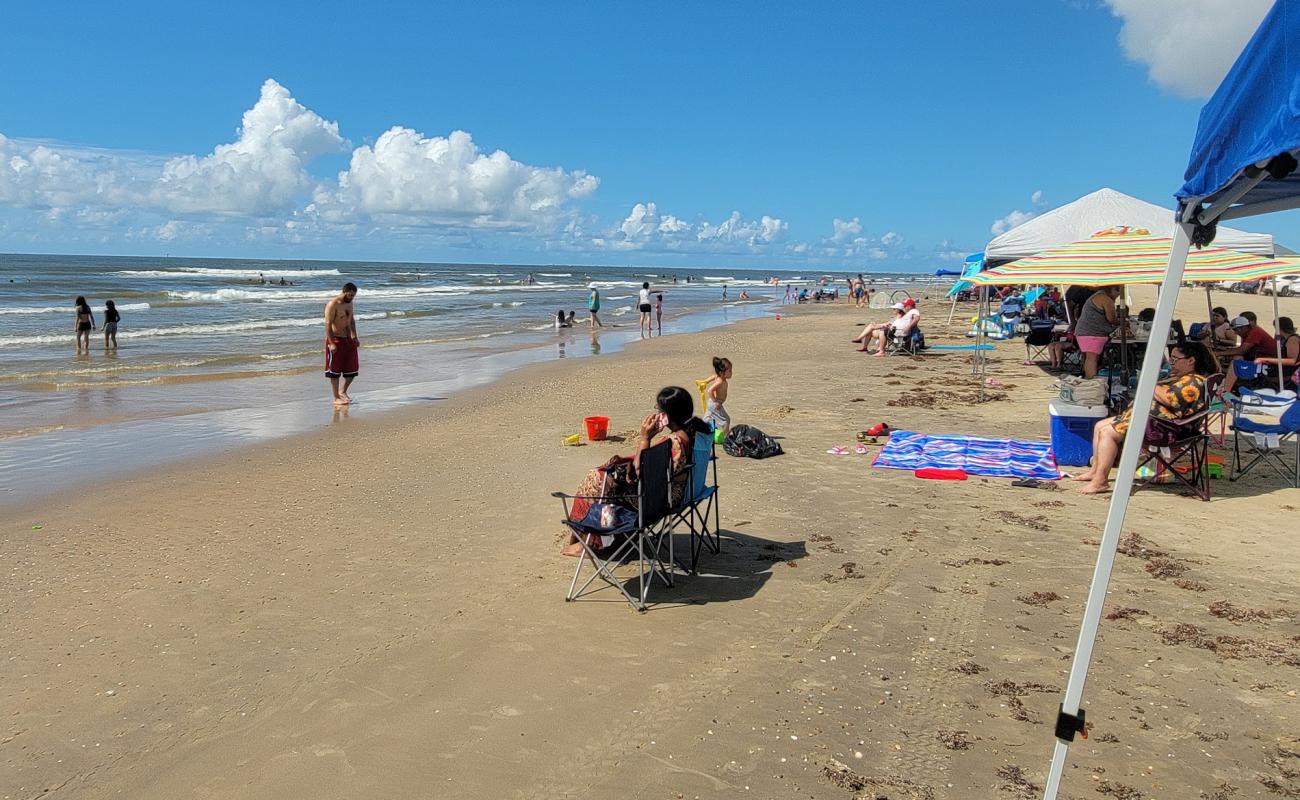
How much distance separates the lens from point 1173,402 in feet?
21.0

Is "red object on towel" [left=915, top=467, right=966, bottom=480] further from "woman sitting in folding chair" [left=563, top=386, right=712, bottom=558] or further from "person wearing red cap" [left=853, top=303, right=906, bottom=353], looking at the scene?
"person wearing red cap" [left=853, top=303, right=906, bottom=353]

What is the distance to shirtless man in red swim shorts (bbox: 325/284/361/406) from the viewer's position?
1091 cm

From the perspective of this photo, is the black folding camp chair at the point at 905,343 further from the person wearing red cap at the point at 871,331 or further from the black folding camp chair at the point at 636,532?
the black folding camp chair at the point at 636,532

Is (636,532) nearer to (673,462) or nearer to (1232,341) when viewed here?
(673,462)

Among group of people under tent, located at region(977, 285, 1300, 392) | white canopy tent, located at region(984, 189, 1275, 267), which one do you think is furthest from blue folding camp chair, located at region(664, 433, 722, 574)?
white canopy tent, located at region(984, 189, 1275, 267)

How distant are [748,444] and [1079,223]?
21.9 feet

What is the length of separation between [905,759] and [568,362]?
15.2 metres

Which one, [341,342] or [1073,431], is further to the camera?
[341,342]

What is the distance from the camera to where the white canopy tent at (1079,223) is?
37.1 feet

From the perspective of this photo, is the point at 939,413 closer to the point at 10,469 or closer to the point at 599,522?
the point at 599,522

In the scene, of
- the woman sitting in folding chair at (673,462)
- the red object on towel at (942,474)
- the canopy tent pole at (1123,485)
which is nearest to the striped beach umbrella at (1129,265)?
the red object on towel at (942,474)

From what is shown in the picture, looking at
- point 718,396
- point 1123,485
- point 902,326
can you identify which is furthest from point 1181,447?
point 902,326

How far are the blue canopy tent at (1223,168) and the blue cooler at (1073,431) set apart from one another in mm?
5199

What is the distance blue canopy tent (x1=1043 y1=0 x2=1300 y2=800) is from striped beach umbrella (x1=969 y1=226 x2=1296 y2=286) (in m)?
5.45
